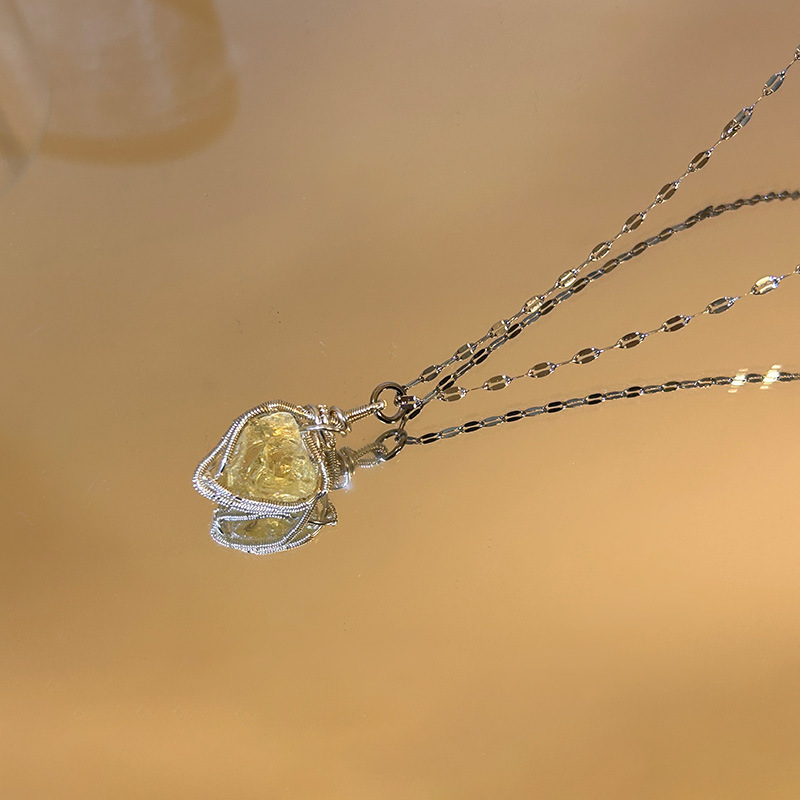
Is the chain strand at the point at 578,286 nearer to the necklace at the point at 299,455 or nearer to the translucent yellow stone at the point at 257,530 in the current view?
the necklace at the point at 299,455

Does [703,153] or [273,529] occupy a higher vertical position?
[703,153]

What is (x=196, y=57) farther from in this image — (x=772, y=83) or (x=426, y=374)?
(x=772, y=83)

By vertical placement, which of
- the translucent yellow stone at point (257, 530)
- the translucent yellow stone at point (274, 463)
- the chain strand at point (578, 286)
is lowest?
the translucent yellow stone at point (257, 530)

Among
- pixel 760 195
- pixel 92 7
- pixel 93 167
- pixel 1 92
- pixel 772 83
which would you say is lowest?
pixel 760 195

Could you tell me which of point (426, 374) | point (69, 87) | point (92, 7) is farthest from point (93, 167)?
point (426, 374)

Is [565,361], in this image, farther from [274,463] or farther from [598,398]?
[274,463]

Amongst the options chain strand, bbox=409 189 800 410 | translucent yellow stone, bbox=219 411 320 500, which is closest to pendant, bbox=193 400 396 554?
translucent yellow stone, bbox=219 411 320 500

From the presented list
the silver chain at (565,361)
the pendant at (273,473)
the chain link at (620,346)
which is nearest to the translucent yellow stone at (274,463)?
the pendant at (273,473)
